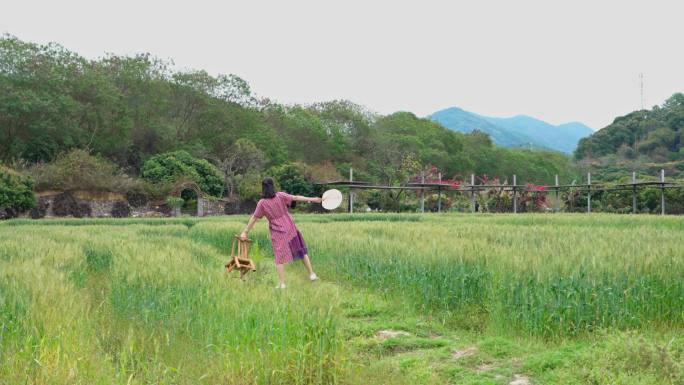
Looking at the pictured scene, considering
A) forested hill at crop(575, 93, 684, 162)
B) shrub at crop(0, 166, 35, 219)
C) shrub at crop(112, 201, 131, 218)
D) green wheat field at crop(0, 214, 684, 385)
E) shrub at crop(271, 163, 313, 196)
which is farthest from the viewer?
forested hill at crop(575, 93, 684, 162)

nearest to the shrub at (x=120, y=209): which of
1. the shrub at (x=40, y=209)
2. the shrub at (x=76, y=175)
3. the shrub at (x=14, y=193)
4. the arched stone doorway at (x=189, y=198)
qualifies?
the shrub at (x=76, y=175)

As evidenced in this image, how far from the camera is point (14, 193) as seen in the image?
24.6 meters

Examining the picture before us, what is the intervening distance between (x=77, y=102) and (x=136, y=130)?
6.42 metres

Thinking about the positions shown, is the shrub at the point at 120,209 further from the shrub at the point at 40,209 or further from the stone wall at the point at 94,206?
the shrub at the point at 40,209

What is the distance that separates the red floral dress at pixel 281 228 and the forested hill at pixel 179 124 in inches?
1026

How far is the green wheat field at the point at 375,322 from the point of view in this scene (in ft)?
12.4

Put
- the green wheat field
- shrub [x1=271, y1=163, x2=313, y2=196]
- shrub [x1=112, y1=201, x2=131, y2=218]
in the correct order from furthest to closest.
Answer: shrub [x1=271, y1=163, x2=313, y2=196]
shrub [x1=112, y1=201, x2=131, y2=218]
the green wheat field

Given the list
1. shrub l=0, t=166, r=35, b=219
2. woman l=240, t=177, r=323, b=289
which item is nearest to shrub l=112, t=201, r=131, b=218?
shrub l=0, t=166, r=35, b=219

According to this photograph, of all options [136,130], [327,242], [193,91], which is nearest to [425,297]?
[327,242]

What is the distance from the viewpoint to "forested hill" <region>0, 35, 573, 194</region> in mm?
31578

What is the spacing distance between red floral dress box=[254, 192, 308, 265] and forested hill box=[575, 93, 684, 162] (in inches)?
2456

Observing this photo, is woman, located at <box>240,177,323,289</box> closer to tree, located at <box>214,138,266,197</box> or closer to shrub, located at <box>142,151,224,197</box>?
shrub, located at <box>142,151,224,197</box>

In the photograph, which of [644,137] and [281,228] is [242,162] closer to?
[281,228]

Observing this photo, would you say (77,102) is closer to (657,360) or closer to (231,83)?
(231,83)
